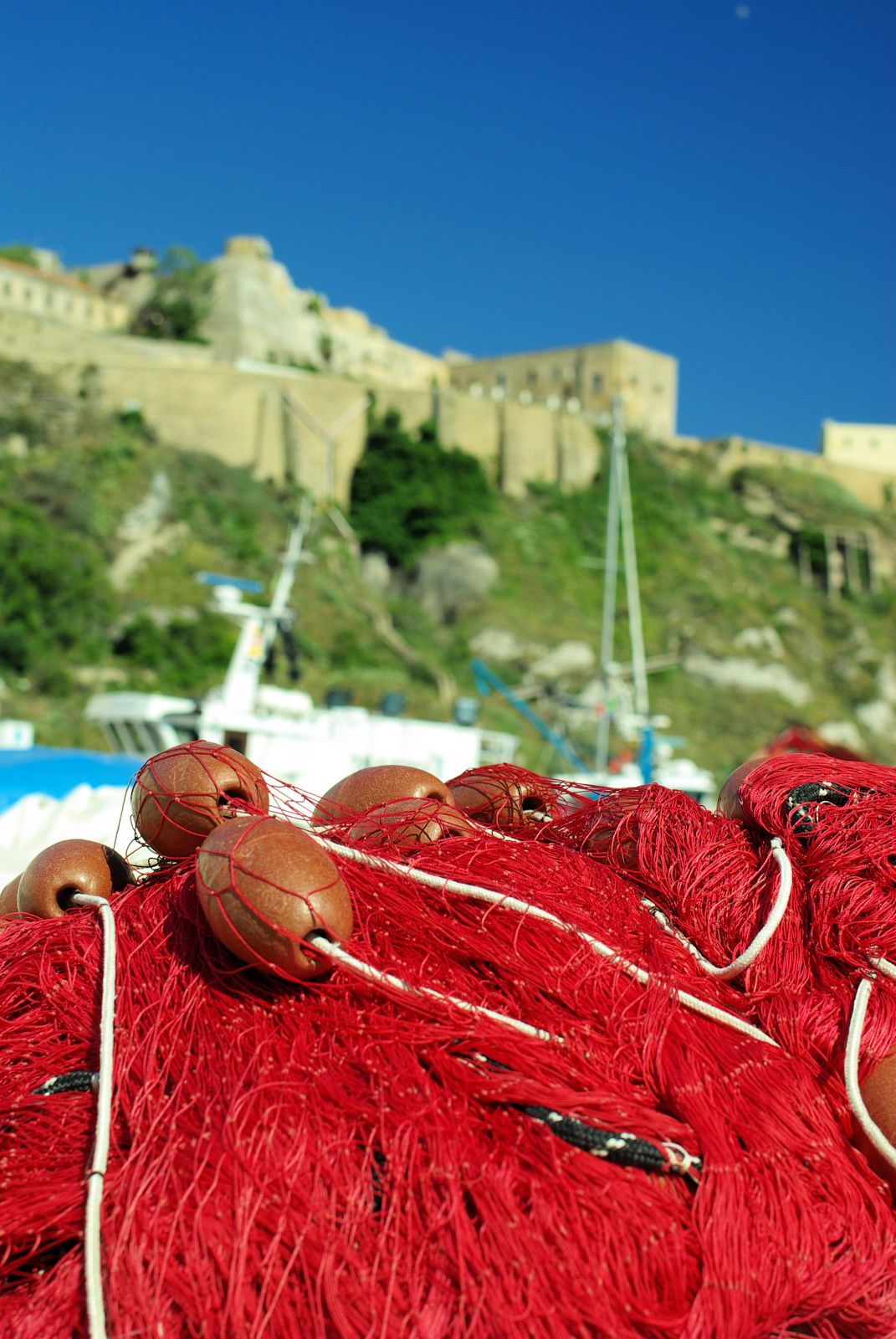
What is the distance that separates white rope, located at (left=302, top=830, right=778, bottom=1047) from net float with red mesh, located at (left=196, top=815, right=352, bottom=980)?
162 millimetres

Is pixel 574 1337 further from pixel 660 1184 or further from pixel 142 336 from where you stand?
pixel 142 336

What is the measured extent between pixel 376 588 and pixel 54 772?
34010 millimetres

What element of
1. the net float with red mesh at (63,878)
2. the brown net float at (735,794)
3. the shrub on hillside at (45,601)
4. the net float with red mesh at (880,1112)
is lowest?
the net float with red mesh at (880,1112)

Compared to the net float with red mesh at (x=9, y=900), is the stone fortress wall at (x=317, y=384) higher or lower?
higher

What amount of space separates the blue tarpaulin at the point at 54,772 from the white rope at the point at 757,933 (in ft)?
28.7

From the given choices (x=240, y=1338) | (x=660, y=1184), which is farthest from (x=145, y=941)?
(x=660, y=1184)

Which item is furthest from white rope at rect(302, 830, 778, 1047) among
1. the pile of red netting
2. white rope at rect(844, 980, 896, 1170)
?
white rope at rect(844, 980, 896, 1170)

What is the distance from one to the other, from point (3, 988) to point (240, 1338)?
970 millimetres

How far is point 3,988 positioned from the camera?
7.80 feet

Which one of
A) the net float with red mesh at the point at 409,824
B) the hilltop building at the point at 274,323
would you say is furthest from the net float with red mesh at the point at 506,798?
the hilltop building at the point at 274,323

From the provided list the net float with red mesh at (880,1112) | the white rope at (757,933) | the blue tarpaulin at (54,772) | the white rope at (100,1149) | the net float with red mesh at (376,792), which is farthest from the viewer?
the blue tarpaulin at (54,772)

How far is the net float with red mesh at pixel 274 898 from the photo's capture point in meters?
2.09

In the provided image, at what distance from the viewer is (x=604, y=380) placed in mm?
69250

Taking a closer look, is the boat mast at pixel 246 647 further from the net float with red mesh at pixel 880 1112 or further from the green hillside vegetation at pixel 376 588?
the green hillside vegetation at pixel 376 588
